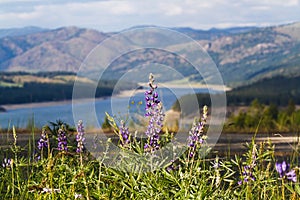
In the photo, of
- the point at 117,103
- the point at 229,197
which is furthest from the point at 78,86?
the point at 229,197

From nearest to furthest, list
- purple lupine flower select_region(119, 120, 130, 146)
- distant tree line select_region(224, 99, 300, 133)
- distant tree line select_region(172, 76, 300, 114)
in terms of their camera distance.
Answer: purple lupine flower select_region(119, 120, 130, 146) → distant tree line select_region(224, 99, 300, 133) → distant tree line select_region(172, 76, 300, 114)

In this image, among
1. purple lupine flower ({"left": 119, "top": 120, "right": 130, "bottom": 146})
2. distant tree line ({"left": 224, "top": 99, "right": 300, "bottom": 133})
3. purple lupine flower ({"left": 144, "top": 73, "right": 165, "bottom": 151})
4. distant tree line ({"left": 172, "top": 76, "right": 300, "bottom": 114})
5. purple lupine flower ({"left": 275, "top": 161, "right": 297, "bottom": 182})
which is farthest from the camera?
distant tree line ({"left": 172, "top": 76, "right": 300, "bottom": 114})

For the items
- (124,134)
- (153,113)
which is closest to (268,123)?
(124,134)

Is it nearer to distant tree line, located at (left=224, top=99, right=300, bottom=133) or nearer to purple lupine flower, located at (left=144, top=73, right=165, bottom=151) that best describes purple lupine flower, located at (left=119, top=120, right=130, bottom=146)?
purple lupine flower, located at (left=144, top=73, right=165, bottom=151)

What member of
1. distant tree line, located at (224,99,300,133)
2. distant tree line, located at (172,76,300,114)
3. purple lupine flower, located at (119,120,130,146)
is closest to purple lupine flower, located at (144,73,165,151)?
purple lupine flower, located at (119,120,130,146)

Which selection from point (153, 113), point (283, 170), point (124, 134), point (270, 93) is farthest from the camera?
point (270, 93)

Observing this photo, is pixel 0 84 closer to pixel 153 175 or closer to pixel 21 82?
pixel 21 82

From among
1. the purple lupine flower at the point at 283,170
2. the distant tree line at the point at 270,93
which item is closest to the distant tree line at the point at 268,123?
the purple lupine flower at the point at 283,170

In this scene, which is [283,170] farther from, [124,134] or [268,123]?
[268,123]

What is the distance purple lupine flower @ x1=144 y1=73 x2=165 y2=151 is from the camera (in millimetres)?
3974

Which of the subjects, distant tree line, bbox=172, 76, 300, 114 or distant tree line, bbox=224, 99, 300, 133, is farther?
distant tree line, bbox=172, 76, 300, 114

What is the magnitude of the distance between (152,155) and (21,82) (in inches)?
4787

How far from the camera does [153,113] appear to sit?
4.04 meters

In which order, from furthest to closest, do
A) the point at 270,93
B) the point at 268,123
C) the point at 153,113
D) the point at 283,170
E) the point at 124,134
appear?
the point at 270,93 → the point at 268,123 → the point at 124,134 → the point at 153,113 → the point at 283,170
